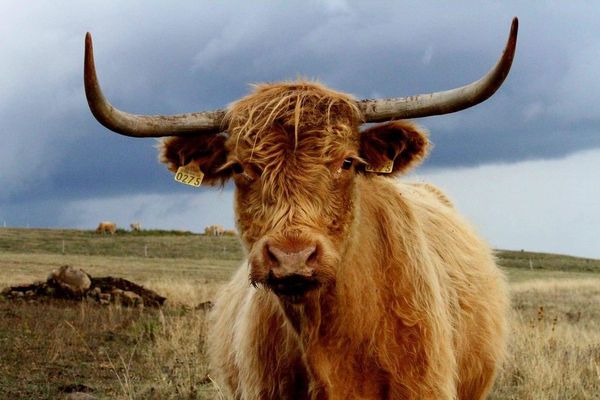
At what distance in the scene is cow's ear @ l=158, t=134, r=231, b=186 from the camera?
549cm

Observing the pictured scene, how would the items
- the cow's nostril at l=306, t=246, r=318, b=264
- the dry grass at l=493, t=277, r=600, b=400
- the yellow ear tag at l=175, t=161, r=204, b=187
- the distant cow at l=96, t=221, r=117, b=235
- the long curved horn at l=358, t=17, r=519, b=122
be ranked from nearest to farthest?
the cow's nostril at l=306, t=246, r=318, b=264, the long curved horn at l=358, t=17, r=519, b=122, the yellow ear tag at l=175, t=161, r=204, b=187, the dry grass at l=493, t=277, r=600, b=400, the distant cow at l=96, t=221, r=117, b=235

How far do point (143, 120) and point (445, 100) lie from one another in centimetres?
197

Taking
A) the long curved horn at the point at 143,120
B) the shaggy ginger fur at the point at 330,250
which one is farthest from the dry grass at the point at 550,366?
the long curved horn at the point at 143,120

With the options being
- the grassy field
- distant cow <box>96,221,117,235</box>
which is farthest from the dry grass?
distant cow <box>96,221,117,235</box>

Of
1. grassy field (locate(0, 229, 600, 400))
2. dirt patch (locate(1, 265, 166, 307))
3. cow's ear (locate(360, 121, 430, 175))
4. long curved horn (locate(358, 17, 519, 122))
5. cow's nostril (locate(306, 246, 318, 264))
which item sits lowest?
grassy field (locate(0, 229, 600, 400))

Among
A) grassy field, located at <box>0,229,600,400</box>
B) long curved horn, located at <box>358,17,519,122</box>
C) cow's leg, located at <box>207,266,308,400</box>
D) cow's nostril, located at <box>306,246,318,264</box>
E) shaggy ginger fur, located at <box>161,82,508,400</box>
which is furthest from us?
grassy field, located at <box>0,229,600,400</box>

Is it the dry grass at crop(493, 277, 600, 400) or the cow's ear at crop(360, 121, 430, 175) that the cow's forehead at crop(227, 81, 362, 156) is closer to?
the cow's ear at crop(360, 121, 430, 175)

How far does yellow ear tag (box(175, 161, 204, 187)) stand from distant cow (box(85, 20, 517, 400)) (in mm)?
41

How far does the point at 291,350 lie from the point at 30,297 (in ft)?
50.4

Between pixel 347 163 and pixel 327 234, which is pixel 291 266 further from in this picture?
pixel 347 163

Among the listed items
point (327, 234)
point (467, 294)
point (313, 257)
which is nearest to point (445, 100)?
point (327, 234)

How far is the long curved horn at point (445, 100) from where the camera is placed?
4414mm

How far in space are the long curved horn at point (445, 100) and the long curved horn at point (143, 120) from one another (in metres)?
1.05

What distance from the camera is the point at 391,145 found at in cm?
544
